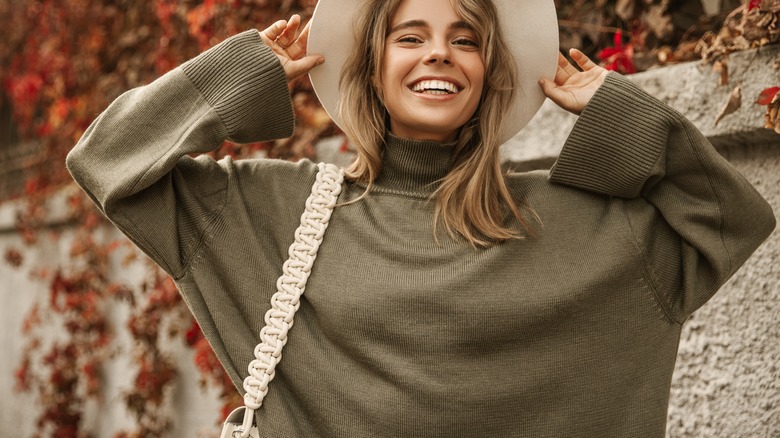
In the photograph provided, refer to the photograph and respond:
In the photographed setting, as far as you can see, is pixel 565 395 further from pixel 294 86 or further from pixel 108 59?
pixel 108 59

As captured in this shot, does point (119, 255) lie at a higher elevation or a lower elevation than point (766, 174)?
lower

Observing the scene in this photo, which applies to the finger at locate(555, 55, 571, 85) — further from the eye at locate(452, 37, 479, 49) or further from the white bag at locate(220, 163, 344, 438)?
the white bag at locate(220, 163, 344, 438)

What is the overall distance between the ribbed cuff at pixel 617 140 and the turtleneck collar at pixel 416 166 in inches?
11.1

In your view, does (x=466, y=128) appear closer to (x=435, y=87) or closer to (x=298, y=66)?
(x=435, y=87)

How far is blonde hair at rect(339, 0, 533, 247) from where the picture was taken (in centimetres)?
229

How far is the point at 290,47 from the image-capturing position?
245 centimetres

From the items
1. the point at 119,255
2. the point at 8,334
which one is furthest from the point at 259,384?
the point at 8,334

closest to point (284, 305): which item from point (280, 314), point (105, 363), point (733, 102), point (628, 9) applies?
point (280, 314)

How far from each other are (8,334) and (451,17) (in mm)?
6123

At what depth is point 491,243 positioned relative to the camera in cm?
225

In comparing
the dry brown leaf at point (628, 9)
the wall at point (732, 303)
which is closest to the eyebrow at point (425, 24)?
the wall at point (732, 303)

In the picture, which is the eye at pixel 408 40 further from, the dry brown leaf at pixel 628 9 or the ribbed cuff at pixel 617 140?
the dry brown leaf at pixel 628 9

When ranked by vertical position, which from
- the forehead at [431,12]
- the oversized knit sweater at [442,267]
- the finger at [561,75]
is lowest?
the oversized knit sweater at [442,267]

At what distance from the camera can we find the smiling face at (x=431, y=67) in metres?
2.30
